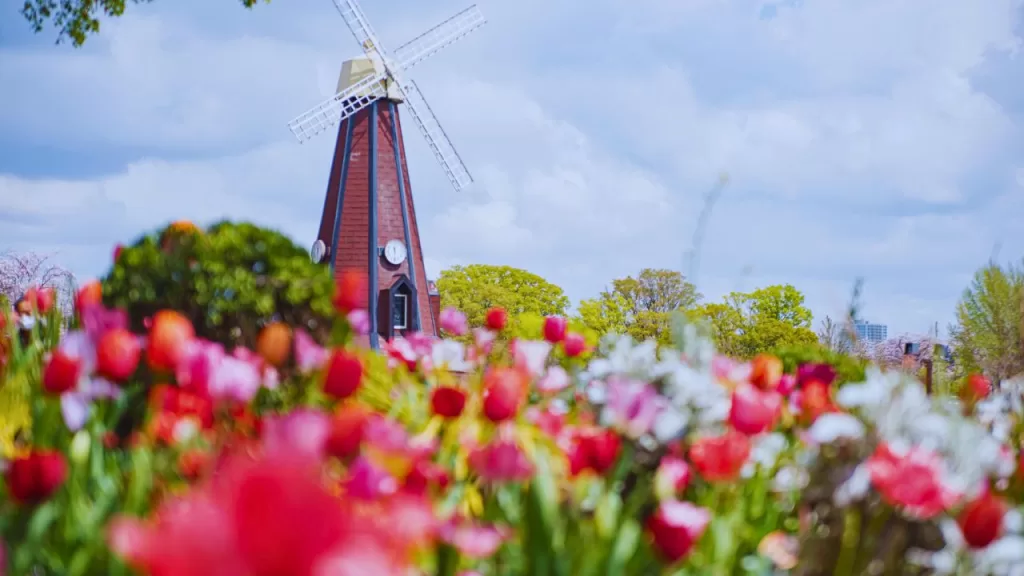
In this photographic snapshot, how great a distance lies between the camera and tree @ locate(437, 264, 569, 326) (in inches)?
1512

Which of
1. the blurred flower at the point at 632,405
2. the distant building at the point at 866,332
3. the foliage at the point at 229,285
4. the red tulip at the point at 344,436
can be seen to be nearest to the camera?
the red tulip at the point at 344,436

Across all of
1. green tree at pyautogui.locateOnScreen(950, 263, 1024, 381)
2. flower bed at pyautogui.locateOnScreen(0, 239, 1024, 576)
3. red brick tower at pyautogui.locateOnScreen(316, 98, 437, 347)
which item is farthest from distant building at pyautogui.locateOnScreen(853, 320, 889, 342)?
red brick tower at pyautogui.locateOnScreen(316, 98, 437, 347)

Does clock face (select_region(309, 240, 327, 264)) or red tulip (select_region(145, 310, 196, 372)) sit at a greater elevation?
clock face (select_region(309, 240, 327, 264))

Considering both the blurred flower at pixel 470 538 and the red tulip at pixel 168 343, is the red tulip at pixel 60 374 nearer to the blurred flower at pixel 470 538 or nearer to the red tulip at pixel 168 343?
the red tulip at pixel 168 343

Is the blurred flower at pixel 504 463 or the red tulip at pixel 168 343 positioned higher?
the red tulip at pixel 168 343

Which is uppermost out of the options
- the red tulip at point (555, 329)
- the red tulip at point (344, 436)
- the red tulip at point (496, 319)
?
the red tulip at point (496, 319)

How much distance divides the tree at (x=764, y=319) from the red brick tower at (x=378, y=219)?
28.1 feet

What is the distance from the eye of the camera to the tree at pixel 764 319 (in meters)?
25.6

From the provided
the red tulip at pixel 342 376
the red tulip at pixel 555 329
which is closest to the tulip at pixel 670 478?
the red tulip at pixel 342 376

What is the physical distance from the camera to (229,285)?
4.12 m

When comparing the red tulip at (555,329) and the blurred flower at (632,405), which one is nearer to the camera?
the blurred flower at (632,405)

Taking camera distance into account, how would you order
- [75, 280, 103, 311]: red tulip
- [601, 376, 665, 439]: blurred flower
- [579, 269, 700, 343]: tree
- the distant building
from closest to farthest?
1. [601, 376, 665, 439]: blurred flower
2. [75, 280, 103, 311]: red tulip
3. the distant building
4. [579, 269, 700, 343]: tree

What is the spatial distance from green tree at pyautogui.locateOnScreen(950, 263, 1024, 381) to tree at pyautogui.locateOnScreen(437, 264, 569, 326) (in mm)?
25402

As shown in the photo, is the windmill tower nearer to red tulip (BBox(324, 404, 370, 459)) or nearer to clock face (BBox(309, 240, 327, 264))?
clock face (BBox(309, 240, 327, 264))
